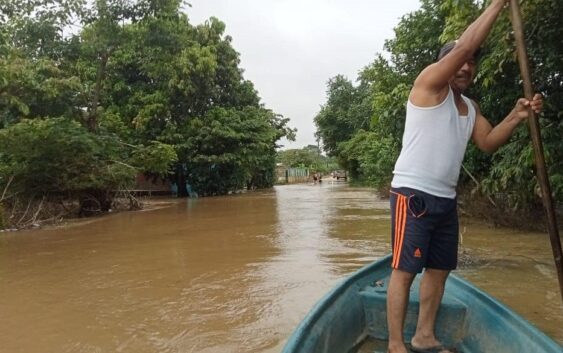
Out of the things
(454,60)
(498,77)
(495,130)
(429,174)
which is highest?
(498,77)

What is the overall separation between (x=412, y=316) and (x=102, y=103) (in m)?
19.9

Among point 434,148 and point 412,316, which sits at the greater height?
point 434,148

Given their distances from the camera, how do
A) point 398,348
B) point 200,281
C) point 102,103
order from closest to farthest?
point 398,348 → point 200,281 → point 102,103

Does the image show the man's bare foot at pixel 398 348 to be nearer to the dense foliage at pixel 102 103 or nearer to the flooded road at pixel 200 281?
the flooded road at pixel 200 281

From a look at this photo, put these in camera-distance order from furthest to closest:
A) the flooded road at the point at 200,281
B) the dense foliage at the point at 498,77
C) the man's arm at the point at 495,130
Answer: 1. the dense foliage at the point at 498,77
2. the flooded road at the point at 200,281
3. the man's arm at the point at 495,130

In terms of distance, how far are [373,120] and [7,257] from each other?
6.42 metres

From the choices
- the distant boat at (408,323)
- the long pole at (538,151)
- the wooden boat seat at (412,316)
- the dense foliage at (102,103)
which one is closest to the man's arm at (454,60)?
the long pole at (538,151)

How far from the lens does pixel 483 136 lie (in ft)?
8.80

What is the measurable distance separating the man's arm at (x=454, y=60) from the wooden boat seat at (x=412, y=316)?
128 cm

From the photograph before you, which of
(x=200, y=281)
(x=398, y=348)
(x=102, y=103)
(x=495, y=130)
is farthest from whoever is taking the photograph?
(x=102, y=103)

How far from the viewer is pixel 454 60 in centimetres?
228

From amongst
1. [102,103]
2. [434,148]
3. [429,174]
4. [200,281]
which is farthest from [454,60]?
[102,103]

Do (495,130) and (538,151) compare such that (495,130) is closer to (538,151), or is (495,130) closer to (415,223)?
(538,151)

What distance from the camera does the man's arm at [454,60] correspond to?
2281 mm
